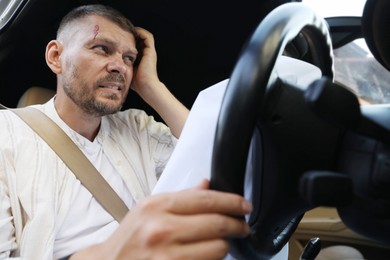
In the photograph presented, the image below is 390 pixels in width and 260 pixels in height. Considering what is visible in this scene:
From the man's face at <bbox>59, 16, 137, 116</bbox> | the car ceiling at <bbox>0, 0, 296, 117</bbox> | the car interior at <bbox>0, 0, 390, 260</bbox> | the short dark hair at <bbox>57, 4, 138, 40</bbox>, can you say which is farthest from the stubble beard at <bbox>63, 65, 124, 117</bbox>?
the car interior at <bbox>0, 0, 390, 260</bbox>

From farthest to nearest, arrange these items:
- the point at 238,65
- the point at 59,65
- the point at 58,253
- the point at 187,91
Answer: the point at 187,91, the point at 59,65, the point at 58,253, the point at 238,65

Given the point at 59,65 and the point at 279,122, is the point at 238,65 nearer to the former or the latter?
the point at 279,122

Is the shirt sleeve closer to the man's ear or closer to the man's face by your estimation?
the man's face

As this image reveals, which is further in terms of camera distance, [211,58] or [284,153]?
[211,58]

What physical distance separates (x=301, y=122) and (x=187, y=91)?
124 centimetres

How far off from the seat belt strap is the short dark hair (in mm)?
427

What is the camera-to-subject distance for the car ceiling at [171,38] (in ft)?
4.65

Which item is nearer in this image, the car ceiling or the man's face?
the man's face

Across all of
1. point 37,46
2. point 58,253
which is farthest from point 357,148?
point 37,46

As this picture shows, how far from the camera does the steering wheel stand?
15.8 inches

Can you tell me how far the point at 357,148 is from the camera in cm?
46

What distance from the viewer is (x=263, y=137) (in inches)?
19.1

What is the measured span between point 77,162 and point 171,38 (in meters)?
0.74

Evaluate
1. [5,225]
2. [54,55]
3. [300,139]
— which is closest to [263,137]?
[300,139]
